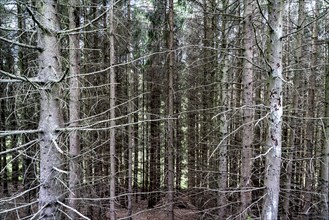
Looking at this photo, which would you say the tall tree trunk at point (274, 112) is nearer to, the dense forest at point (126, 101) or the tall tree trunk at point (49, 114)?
the dense forest at point (126, 101)

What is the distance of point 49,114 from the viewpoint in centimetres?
267

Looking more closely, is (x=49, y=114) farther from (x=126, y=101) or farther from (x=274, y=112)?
(x=126, y=101)

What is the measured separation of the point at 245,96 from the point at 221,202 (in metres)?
3.69

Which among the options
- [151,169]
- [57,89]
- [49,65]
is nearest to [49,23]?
[49,65]

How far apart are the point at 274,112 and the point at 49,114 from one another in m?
2.39

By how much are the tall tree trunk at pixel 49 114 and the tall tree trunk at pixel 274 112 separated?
225 cm

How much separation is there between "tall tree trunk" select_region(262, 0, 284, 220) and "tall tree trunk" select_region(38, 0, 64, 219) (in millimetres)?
2247

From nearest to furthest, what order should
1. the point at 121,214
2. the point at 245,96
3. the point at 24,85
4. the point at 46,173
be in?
the point at 46,173
the point at 24,85
the point at 245,96
the point at 121,214

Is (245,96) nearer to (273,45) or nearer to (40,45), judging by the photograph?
(273,45)

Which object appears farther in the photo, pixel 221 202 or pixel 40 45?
pixel 221 202

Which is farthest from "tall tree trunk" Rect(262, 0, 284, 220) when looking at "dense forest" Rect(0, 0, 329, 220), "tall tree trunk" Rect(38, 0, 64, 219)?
"tall tree trunk" Rect(38, 0, 64, 219)

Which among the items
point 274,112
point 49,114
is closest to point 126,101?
point 49,114

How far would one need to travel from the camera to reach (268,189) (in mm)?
2969

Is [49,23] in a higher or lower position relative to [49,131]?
higher
